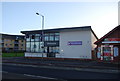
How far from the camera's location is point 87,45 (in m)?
29.7

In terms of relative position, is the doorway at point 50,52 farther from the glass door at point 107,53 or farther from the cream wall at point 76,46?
the glass door at point 107,53

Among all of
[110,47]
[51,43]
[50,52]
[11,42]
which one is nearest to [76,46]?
[51,43]

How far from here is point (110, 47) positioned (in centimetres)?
2505

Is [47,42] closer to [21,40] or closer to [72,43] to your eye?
[72,43]

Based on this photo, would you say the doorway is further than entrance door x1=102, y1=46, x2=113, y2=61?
Yes

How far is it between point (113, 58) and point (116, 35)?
370 cm

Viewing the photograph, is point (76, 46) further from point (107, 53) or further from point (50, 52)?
point (107, 53)

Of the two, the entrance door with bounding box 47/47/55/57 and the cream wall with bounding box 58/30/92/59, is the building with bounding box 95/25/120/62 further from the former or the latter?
the entrance door with bounding box 47/47/55/57

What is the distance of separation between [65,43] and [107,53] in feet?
30.7

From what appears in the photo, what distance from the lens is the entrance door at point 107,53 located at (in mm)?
24866

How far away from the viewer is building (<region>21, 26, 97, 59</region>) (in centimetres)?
2988

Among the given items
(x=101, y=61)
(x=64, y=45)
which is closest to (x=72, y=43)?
(x=64, y=45)

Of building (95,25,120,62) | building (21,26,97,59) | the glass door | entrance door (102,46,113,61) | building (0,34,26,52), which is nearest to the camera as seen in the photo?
building (95,25,120,62)

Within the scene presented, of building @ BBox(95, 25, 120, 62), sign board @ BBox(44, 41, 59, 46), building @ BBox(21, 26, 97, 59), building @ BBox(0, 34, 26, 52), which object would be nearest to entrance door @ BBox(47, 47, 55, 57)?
building @ BBox(21, 26, 97, 59)
